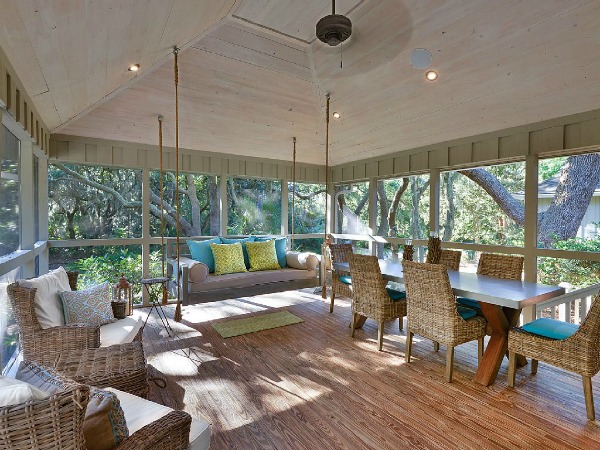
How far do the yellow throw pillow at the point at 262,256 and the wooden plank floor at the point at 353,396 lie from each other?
159cm

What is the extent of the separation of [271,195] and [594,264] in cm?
502

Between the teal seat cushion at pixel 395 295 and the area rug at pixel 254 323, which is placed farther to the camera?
the area rug at pixel 254 323

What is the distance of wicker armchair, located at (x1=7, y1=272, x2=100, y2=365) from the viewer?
2.33 metres

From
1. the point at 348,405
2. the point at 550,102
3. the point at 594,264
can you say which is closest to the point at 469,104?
the point at 550,102

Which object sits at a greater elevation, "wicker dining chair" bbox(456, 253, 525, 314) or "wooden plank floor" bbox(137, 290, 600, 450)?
"wicker dining chair" bbox(456, 253, 525, 314)

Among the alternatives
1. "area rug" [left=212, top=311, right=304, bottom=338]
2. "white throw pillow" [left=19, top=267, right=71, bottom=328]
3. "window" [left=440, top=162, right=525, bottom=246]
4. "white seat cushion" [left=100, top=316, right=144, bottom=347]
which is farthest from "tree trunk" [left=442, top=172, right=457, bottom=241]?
"white throw pillow" [left=19, top=267, right=71, bottom=328]

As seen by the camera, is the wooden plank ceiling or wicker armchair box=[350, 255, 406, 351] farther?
wicker armchair box=[350, 255, 406, 351]

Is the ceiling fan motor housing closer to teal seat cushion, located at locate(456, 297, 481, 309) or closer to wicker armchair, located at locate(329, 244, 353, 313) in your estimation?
wicker armchair, located at locate(329, 244, 353, 313)

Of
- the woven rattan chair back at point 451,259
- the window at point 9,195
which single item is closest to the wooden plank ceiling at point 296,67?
the window at point 9,195

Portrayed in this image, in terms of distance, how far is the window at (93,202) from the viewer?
4855 mm

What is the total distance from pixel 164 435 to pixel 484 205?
4.79 metres

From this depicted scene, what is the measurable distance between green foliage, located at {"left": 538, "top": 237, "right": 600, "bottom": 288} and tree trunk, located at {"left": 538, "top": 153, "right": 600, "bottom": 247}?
12 cm

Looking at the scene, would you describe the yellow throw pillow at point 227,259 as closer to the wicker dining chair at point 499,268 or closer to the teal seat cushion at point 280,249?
the teal seat cushion at point 280,249

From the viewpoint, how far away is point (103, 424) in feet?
3.90
